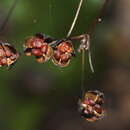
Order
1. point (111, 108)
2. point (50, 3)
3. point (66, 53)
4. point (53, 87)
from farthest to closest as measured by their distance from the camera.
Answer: point (111, 108)
point (53, 87)
point (50, 3)
point (66, 53)

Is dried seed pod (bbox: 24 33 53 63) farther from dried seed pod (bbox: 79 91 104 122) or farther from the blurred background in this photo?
the blurred background

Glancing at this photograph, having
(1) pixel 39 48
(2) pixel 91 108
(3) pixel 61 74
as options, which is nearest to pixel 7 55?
(1) pixel 39 48

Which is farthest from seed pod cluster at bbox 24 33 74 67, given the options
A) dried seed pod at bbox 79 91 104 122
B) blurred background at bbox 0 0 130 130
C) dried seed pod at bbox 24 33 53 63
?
blurred background at bbox 0 0 130 130

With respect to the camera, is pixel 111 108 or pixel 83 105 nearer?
pixel 83 105

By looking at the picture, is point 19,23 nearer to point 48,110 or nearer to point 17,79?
point 17,79

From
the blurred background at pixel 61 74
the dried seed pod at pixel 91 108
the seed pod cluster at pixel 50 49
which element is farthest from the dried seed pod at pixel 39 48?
the blurred background at pixel 61 74

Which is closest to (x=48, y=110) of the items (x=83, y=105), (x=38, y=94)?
(x=38, y=94)

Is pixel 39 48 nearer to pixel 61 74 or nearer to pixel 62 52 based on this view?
pixel 62 52
